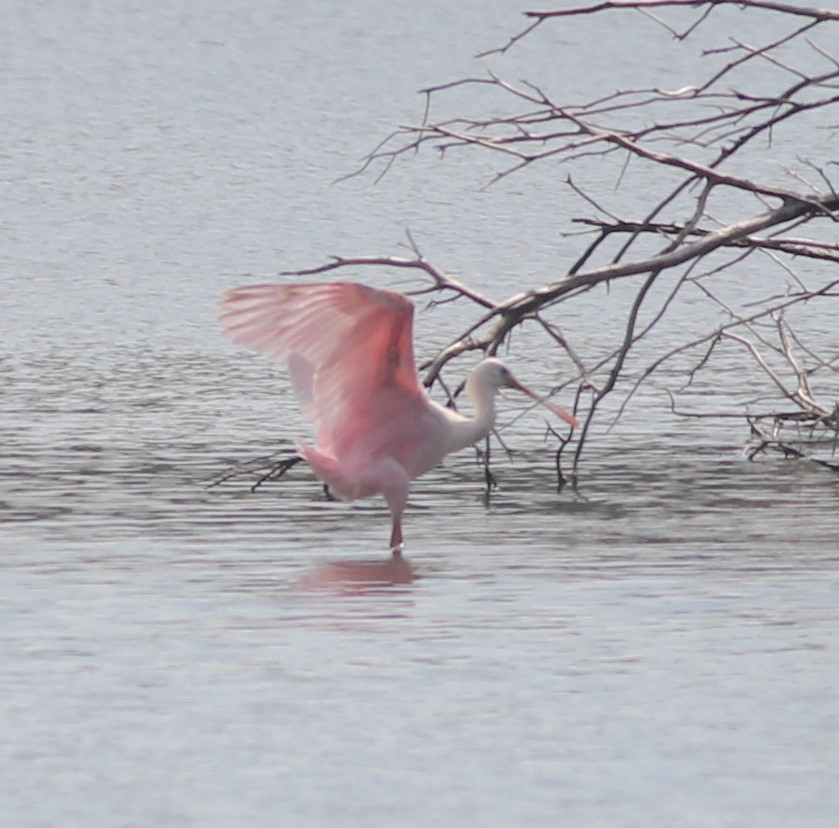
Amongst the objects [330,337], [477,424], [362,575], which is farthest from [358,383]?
[362,575]

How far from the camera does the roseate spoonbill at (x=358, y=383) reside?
30.7 feet

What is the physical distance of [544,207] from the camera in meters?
21.3

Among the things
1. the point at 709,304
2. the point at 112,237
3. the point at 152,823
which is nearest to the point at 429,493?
the point at 152,823

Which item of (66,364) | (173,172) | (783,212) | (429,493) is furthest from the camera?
(173,172)

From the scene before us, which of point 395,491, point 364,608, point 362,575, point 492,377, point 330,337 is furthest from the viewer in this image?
point 492,377

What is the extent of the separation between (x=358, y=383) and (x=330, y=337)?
33 cm

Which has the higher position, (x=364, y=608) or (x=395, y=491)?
(x=395, y=491)

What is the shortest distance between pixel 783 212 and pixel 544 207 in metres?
11.5

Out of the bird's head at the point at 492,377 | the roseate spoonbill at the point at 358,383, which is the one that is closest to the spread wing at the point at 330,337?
the roseate spoonbill at the point at 358,383

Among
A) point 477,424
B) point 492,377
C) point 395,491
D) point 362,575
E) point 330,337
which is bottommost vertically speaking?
point 362,575

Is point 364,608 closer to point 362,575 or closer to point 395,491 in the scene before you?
point 362,575

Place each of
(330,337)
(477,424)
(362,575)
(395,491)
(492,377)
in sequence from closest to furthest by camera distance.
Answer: (362,575)
(330,337)
(395,491)
(477,424)
(492,377)

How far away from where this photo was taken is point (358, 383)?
32.2 ft

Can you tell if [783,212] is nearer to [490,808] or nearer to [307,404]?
[307,404]
